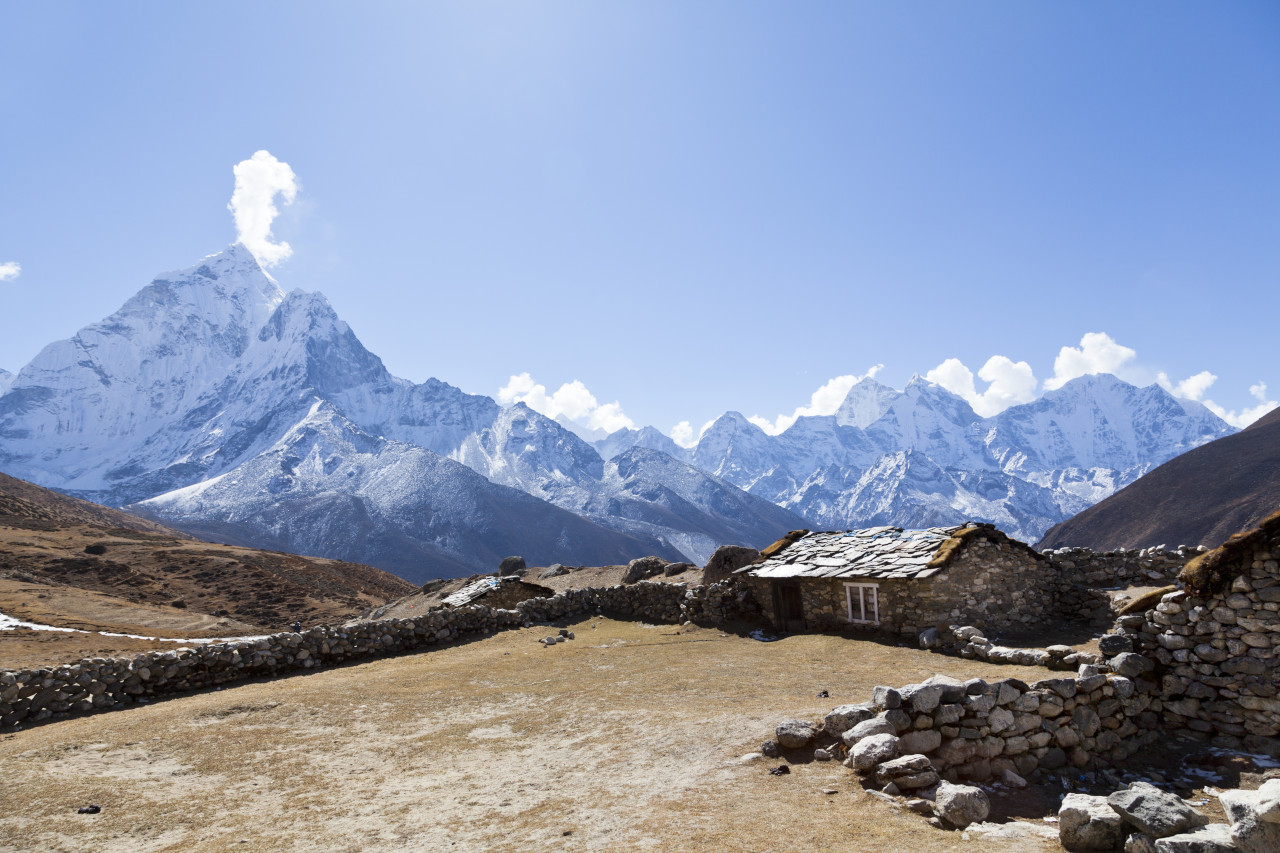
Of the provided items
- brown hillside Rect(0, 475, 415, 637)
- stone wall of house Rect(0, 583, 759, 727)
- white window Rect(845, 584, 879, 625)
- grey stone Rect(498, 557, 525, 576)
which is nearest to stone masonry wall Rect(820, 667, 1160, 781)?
white window Rect(845, 584, 879, 625)

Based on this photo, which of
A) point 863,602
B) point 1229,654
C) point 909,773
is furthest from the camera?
point 863,602

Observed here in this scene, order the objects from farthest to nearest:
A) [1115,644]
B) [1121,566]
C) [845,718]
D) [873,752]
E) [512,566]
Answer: [512,566]
[1121,566]
[1115,644]
[845,718]
[873,752]

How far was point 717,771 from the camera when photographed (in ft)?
30.5

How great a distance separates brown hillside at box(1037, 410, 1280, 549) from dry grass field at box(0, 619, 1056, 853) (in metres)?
124

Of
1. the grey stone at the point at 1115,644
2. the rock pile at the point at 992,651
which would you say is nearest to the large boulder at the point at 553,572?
the rock pile at the point at 992,651

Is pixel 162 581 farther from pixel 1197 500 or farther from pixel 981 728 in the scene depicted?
pixel 1197 500

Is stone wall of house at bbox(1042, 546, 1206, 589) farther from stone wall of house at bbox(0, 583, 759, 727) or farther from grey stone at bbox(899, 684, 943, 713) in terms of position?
grey stone at bbox(899, 684, 943, 713)

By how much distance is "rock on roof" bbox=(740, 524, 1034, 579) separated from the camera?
20156 mm

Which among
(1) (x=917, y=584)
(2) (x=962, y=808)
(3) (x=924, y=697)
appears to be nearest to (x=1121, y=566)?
(1) (x=917, y=584)

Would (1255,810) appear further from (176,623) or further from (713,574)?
(176,623)

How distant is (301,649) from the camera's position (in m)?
19.7

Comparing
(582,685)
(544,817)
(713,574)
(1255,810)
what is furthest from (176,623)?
(1255,810)

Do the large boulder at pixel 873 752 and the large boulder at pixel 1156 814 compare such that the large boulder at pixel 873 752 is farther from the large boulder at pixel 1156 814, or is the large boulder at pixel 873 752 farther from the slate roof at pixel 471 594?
the slate roof at pixel 471 594

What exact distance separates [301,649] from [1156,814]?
2022 cm
